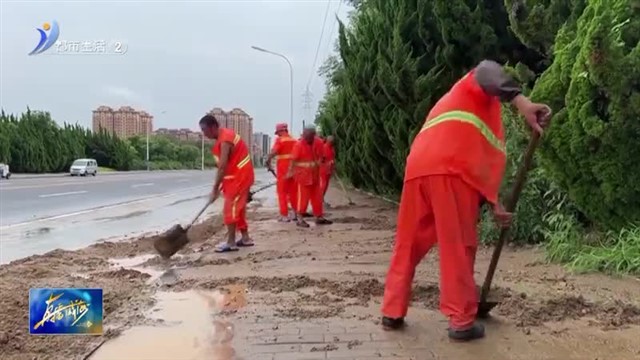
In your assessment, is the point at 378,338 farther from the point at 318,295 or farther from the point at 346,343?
the point at 318,295

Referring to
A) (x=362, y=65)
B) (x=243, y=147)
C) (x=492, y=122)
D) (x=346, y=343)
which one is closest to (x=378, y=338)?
(x=346, y=343)

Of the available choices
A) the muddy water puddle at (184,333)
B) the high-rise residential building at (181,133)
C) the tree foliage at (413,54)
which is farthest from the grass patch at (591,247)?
the high-rise residential building at (181,133)

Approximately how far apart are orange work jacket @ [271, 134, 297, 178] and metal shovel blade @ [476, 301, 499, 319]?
314 inches

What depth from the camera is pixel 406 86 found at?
33.8 ft

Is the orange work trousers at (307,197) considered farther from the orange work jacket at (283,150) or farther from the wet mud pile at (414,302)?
the wet mud pile at (414,302)

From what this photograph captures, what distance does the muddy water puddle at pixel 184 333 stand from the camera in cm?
418

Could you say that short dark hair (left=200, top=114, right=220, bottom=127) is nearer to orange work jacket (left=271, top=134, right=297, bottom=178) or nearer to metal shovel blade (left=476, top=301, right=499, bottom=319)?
orange work jacket (left=271, top=134, right=297, bottom=178)

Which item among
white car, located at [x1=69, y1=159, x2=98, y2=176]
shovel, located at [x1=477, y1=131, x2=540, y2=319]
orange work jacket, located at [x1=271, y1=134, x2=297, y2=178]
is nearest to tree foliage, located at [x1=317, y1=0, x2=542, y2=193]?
orange work jacket, located at [x1=271, y1=134, x2=297, y2=178]

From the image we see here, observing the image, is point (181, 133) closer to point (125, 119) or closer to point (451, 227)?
point (125, 119)

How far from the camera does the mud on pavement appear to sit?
13.6 ft

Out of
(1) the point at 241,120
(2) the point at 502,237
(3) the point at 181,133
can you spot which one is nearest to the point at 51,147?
(1) the point at 241,120

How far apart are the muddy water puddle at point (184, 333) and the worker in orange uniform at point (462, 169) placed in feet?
4.61

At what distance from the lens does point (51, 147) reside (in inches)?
2242

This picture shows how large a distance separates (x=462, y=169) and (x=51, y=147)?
5754 centimetres
